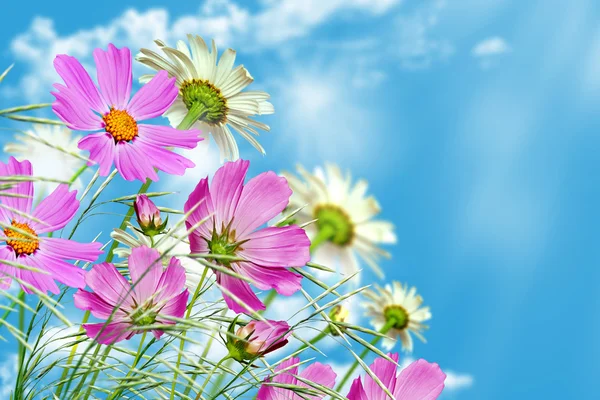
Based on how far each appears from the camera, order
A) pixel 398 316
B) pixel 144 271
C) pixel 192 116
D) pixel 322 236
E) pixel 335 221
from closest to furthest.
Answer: pixel 144 271 → pixel 192 116 → pixel 322 236 → pixel 335 221 → pixel 398 316

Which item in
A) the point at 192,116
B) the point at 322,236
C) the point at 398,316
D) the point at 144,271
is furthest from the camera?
the point at 398,316

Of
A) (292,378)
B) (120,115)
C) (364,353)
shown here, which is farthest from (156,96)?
(364,353)

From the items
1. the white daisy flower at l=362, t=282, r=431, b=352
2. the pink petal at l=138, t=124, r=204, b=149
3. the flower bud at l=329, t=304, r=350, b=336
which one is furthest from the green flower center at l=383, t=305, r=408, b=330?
the pink petal at l=138, t=124, r=204, b=149

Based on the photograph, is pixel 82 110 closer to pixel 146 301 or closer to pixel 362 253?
pixel 146 301

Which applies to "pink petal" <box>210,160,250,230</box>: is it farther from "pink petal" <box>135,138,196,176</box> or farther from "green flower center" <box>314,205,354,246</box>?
"green flower center" <box>314,205,354,246</box>

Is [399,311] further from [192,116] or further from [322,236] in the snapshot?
[192,116]

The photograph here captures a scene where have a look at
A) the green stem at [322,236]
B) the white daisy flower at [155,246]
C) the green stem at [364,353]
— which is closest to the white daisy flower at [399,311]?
the green stem at [364,353]
